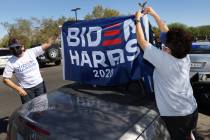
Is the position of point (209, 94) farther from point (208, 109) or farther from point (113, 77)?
point (113, 77)

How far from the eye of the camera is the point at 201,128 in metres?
5.21

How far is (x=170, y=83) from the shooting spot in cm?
336

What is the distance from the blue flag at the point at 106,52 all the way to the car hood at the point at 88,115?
31 cm

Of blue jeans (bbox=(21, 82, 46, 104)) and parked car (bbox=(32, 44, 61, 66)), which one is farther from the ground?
blue jeans (bbox=(21, 82, 46, 104))

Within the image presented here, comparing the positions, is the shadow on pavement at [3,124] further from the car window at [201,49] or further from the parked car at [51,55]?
the parked car at [51,55]

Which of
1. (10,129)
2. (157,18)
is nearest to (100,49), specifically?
(157,18)

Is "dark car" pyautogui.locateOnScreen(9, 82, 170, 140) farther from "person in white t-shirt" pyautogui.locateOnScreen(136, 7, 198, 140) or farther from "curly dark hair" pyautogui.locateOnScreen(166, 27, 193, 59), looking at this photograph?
"curly dark hair" pyautogui.locateOnScreen(166, 27, 193, 59)

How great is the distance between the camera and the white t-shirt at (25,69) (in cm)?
558

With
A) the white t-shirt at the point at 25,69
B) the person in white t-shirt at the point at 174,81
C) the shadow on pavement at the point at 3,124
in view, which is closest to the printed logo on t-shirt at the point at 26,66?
the white t-shirt at the point at 25,69

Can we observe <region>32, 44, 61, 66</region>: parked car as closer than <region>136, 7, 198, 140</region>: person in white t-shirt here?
No

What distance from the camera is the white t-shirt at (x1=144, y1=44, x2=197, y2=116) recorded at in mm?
3311

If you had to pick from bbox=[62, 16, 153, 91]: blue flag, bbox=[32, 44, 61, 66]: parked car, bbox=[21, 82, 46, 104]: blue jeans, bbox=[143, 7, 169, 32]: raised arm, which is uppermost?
bbox=[143, 7, 169, 32]: raised arm

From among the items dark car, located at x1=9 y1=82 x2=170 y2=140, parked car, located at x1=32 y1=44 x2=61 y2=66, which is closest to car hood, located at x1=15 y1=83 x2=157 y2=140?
dark car, located at x1=9 y1=82 x2=170 y2=140

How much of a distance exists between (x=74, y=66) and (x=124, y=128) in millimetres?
1756
